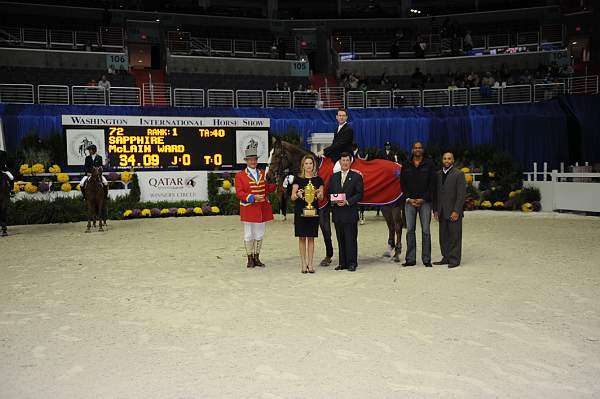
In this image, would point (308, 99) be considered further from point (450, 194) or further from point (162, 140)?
point (450, 194)

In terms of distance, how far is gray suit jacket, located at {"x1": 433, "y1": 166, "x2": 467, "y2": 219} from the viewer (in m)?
9.84

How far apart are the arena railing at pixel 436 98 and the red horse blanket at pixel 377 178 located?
1708 centimetres

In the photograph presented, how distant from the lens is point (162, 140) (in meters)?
20.4

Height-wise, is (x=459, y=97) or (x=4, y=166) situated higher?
(x=459, y=97)

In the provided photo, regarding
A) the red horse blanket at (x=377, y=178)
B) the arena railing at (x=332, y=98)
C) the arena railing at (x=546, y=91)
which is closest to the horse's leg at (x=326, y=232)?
the red horse blanket at (x=377, y=178)

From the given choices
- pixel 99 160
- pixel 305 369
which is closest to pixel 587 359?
pixel 305 369

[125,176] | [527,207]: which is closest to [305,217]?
[125,176]

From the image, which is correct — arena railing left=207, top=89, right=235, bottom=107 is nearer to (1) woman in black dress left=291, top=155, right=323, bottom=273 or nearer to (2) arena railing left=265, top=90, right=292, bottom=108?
(2) arena railing left=265, top=90, right=292, bottom=108

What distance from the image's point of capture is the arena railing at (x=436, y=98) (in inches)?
1058

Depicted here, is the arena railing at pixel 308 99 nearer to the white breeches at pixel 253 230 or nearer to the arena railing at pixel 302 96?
the arena railing at pixel 302 96

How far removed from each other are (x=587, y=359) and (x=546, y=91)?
22.4 metres

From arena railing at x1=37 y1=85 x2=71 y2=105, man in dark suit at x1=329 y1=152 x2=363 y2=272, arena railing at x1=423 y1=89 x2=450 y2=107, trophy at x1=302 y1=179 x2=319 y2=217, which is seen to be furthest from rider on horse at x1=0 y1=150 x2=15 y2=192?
arena railing at x1=423 y1=89 x2=450 y2=107

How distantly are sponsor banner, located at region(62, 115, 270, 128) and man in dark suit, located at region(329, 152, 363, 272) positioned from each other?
11966mm

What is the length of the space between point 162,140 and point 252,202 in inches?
450
